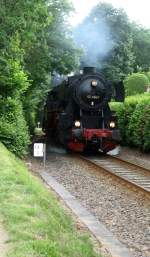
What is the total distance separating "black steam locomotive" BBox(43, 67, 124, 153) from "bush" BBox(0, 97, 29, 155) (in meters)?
2.97

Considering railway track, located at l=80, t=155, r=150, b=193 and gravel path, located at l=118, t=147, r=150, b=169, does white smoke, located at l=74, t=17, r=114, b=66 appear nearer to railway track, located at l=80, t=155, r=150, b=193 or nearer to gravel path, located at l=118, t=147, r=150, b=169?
gravel path, located at l=118, t=147, r=150, b=169

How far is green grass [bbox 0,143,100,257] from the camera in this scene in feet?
19.1

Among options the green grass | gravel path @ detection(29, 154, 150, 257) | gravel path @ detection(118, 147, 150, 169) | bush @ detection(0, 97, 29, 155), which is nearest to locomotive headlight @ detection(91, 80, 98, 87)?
gravel path @ detection(118, 147, 150, 169)

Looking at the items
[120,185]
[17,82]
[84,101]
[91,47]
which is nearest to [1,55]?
[17,82]

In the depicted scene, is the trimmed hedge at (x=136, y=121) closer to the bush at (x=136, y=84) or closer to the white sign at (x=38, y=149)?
the white sign at (x=38, y=149)

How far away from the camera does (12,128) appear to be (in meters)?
17.4

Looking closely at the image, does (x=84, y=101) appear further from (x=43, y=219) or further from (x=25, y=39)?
(x=43, y=219)

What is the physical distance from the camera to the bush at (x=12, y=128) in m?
17.3

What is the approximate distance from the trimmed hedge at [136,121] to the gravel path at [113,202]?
18.9 ft

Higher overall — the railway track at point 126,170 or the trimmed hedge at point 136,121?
the trimmed hedge at point 136,121

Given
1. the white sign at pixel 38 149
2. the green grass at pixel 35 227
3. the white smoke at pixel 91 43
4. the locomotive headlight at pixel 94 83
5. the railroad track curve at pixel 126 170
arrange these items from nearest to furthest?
the green grass at pixel 35 227 < the railroad track curve at pixel 126 170 < the white sign at pixel 38 149 < the locomotive headlight at pixel 94 83 < the white smoke at pixel 91 43

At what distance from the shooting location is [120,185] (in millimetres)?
13555

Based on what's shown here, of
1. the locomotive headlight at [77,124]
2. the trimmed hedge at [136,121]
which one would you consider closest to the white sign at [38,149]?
the locomotive headlight at [77,124]

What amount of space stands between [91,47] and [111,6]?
1494 cm
